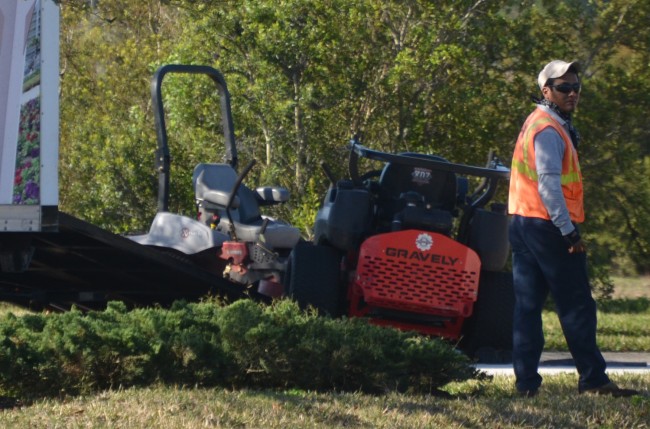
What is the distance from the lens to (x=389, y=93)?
16.3 metres

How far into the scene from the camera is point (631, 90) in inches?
717

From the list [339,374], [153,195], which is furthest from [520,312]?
[153,195]

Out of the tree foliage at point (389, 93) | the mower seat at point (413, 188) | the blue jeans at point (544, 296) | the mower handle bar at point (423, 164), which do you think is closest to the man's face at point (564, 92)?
the blue jeans at point (544, 296)

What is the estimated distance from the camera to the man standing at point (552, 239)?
7.20 meters

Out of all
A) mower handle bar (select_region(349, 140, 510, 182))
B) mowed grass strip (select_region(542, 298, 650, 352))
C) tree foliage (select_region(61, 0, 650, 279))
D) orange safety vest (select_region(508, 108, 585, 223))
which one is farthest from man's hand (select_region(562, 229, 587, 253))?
tree foliage (select_region(61, 0, 650, 279))

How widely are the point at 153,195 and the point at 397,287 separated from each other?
922 centimetres

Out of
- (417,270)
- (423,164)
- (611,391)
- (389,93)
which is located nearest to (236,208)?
(423,164)

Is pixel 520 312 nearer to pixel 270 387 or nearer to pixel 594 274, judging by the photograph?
pixel 270 387

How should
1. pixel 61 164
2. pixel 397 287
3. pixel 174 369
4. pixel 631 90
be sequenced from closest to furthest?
1. pixel 174 369
2. pixel 397 287
3. pixel 631 90
4. pixel 61 164

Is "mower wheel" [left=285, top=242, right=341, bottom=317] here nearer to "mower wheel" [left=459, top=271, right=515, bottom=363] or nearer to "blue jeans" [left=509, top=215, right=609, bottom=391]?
"mower wheel" [left=459, top=271, right=515, bottom=363]

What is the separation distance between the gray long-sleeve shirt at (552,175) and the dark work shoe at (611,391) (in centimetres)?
94

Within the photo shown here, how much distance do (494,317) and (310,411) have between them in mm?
3408

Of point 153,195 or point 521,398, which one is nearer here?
point 521,398

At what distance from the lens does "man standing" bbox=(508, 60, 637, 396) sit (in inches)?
283
